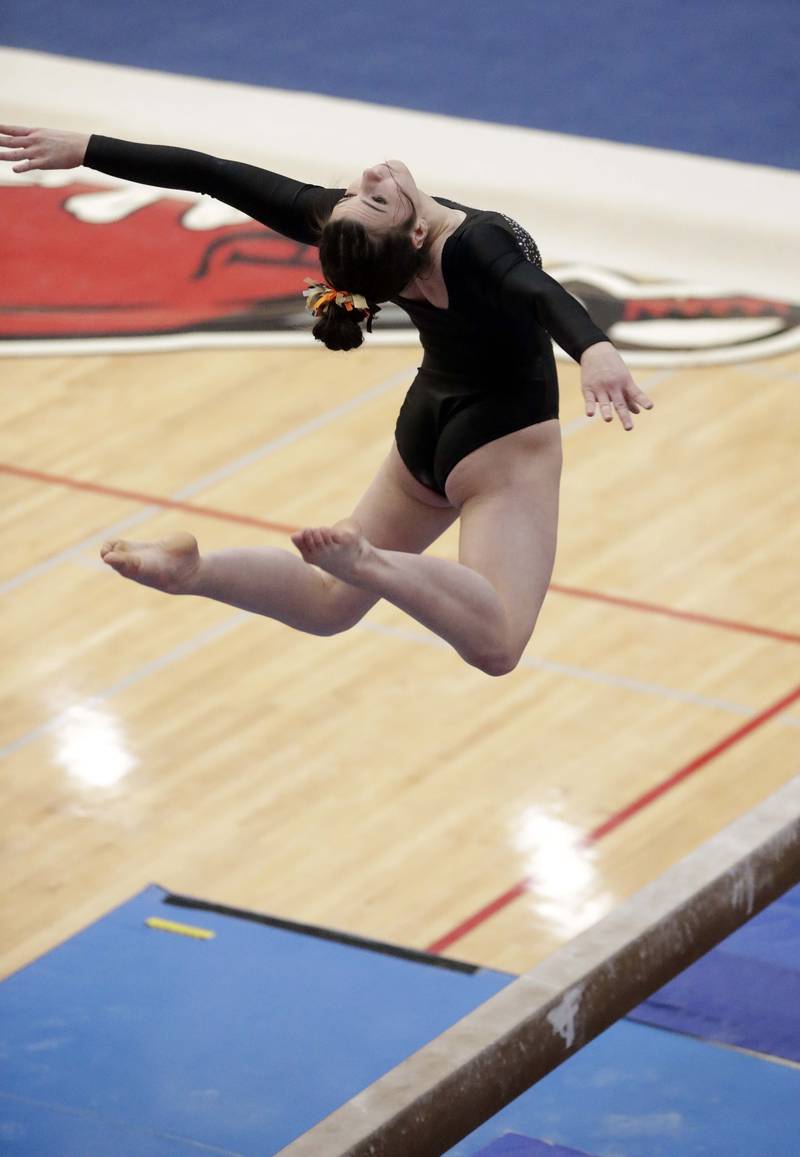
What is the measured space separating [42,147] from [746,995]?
2691 millimetres

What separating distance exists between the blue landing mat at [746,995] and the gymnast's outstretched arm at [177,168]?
2.28 m

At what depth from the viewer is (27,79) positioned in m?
11.1

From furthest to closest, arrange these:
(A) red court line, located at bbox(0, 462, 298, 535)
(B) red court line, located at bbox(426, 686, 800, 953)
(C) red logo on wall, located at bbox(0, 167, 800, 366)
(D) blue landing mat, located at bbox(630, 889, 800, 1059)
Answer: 1. (C) red logo on wall, located at bbox(0, 167, 800, 366)
2. (A) red court line, located at bbox(0, 462, 298, 535)
3. (B) red court line, located at bbox(426, 686, 800, 953)
4. (D) blue landing mat, located at bbox(630, 889, 800, 1059)

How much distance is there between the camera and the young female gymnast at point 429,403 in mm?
3332

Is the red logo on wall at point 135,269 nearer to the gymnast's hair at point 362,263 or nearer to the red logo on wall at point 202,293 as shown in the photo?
the red logo on wall at point 202,293

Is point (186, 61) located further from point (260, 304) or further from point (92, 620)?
point (92, 620)

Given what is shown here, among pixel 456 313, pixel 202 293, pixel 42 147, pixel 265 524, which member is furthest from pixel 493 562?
pixel 202 293

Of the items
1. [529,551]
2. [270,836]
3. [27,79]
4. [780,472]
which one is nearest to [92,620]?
[270,836]

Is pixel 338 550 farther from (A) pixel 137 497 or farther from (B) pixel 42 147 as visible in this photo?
(A) pixel 137 497

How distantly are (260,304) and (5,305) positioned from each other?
113 cm

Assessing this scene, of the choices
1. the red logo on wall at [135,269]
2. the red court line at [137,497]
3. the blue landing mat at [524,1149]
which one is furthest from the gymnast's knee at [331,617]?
the red logo on wall at [135,269]

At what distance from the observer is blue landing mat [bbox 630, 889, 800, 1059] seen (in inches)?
194

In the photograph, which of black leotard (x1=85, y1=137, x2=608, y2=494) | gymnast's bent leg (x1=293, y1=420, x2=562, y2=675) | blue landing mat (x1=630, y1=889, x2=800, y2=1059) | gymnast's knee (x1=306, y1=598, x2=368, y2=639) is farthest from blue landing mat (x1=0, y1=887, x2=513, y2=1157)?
black leotard (x1=85, y1=137, x2=608, y2=494)

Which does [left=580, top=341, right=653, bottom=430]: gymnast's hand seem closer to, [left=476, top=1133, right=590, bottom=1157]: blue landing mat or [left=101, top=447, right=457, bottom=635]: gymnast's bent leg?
[left=101, top=447, right=457, bottom=635]: gymnast's bent leg
